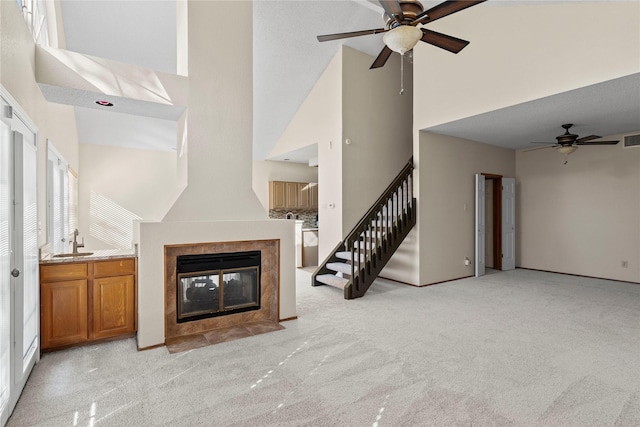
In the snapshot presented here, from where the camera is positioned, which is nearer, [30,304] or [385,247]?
[30,304]

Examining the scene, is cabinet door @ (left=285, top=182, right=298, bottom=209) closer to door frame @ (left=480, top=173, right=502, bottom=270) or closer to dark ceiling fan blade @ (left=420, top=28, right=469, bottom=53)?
door frame @ (left=480, top=173, right=502, bottom=270)

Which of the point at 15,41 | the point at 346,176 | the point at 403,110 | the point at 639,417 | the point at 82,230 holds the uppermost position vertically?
the point at 403,110

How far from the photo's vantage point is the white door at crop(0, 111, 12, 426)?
210cm

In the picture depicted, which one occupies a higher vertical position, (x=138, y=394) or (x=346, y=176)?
(x=346, y=176)

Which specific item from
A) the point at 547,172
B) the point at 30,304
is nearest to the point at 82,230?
the point at 30,304

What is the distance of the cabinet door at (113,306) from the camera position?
3.29 m

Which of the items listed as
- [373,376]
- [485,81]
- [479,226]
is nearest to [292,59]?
[485,81]

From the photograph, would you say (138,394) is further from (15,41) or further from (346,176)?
(346,176)

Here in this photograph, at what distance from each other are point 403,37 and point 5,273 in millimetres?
3162

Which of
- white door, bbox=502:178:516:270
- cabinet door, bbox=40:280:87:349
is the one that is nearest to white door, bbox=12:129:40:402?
cabinet door, bbox=40:280:87:349

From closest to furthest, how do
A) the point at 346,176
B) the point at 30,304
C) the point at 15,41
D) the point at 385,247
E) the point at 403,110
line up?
the point at 15,41 → the point at 30,304 → the point at 385,247 → the point at 346,176 → the point at 403,110

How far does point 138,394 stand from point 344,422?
4.74 ft

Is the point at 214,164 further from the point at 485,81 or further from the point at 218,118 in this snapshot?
the point at 485,81

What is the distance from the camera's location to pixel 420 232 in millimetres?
5789
